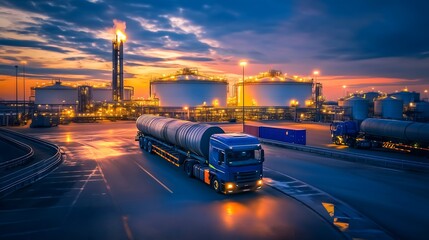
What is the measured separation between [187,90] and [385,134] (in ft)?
218

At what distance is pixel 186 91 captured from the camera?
3799 inches

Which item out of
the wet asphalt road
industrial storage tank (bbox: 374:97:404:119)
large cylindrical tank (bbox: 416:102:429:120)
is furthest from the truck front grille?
large cylindrical tank (bbox: 416:102:429:120)

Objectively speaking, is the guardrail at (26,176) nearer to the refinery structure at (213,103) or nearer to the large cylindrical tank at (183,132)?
the large cylindrical tank at (183,132)

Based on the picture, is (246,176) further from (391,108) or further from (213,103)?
(213,103)

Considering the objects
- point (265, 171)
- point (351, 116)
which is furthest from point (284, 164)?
point (351, 116)

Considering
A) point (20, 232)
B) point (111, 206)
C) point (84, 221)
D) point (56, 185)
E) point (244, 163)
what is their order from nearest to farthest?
point (20, 232), point (84, 221), point (111, 206), point (244, 163), point (56, 185)

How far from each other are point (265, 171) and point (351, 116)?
202 ft

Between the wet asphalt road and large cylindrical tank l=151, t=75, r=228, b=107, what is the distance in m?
69.0

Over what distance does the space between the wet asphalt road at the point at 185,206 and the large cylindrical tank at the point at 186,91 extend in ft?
226

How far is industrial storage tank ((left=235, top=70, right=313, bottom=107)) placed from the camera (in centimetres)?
10212

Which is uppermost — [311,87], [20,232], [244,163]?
[311,87]

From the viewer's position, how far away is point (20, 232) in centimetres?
1428

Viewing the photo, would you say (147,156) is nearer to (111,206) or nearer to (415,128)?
(111,206)

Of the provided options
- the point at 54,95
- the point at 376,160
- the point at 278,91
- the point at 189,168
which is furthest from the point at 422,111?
the point at 54,95
